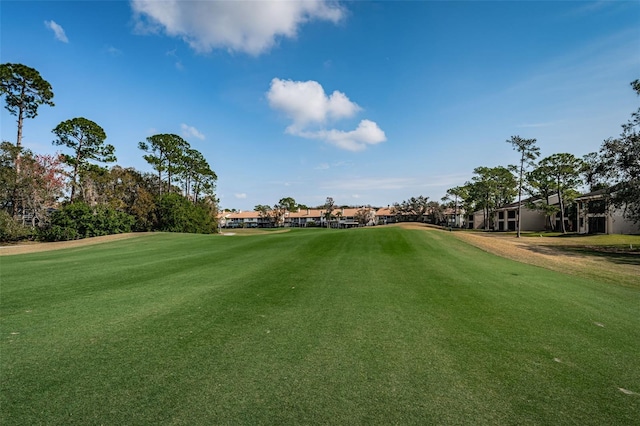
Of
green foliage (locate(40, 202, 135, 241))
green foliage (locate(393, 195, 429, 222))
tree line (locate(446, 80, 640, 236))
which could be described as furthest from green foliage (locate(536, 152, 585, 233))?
green foliage (locate(40, 202, 135, 241))

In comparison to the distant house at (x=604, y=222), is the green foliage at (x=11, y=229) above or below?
below

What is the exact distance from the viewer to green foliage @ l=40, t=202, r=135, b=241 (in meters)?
32.3

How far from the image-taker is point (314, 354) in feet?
13.9

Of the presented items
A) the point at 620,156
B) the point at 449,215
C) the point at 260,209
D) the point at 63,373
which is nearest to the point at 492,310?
the point at 63,373

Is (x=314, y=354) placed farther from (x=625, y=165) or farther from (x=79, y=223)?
(x=79, y=223)

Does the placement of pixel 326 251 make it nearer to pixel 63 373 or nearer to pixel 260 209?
pixel 63 373

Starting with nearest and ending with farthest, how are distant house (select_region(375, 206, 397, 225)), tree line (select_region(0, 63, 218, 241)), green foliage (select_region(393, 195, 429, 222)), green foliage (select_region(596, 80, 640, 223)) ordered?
1. green foliage (select_region(596, 80, 640, 223))
2. tree line (select_region(0, 63, 218, 241))
3. green foliage (select_region(393, 195, 429, 222))
4. distant house (select_region(375, 206, 397, 225))

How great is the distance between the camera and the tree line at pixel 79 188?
31812 mm

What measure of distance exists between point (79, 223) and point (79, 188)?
7.00m

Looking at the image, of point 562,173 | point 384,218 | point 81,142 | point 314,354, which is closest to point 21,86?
point 81,142

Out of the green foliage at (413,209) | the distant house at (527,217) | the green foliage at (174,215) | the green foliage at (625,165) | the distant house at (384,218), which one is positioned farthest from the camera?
the distant house at (384,218)

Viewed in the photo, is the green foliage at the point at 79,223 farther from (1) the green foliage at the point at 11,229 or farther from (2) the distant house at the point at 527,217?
(2) the distant house at the point at 527,217

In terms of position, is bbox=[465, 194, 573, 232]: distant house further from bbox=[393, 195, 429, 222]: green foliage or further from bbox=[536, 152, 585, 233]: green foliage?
bbox=[393, 195, 429, 222]: green foliage

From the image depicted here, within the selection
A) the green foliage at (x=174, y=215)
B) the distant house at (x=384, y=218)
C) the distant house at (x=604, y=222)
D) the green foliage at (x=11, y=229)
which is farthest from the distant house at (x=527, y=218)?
the green foliage at (x=11, y=229)
